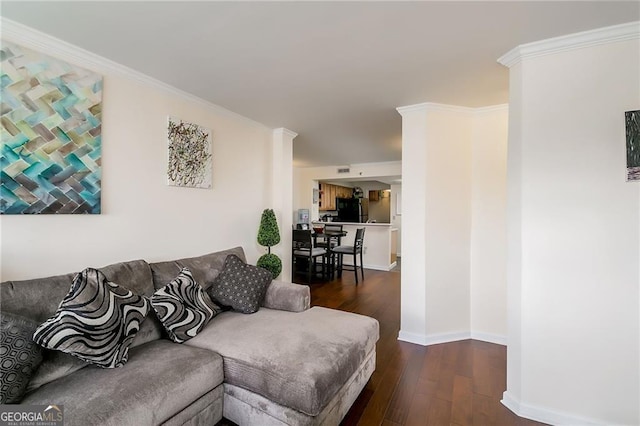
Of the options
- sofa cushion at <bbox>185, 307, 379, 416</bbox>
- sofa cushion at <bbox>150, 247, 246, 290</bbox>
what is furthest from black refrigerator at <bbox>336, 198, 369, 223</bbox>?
sofa cushion at <bbox>185, 307, 379, 416</bbox>

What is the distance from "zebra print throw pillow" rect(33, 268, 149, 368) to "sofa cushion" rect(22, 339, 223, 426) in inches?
3.8

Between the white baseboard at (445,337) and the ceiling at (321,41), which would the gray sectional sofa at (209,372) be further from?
the ceiling at (321,41)

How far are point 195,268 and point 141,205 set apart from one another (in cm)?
65

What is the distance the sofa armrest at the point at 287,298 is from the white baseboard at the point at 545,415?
1.53m

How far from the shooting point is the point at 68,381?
1.34 meters

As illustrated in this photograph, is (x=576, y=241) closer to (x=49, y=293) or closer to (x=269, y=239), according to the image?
(x=269, y=239)

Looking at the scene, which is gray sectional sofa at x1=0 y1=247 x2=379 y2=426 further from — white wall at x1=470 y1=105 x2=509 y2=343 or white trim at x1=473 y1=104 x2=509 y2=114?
white trim at x1=473 y1=104 x2=509 y2=114

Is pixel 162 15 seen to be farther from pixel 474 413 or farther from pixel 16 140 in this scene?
pixel 474 413

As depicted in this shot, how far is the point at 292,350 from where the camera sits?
164 cm

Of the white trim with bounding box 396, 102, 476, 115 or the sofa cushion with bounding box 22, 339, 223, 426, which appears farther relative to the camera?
the white trim with bounding box 396, 102, 476, 115

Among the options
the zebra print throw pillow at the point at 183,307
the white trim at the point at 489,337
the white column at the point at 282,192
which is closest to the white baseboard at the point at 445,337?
the white trim at the point at 489,337

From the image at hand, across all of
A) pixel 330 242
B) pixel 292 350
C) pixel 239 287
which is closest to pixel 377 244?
pixel 330 242

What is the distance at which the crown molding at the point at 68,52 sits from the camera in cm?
162

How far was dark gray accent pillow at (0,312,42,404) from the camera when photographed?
1172mm
